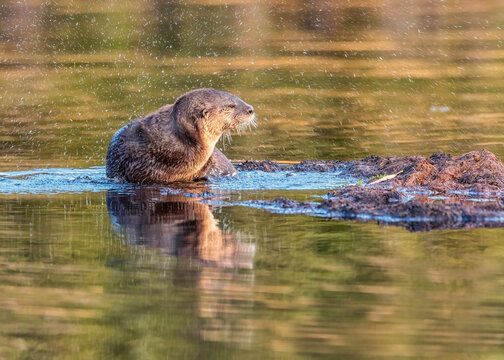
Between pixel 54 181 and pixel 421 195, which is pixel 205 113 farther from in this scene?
pixel 421 195

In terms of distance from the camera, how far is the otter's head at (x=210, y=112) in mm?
12562

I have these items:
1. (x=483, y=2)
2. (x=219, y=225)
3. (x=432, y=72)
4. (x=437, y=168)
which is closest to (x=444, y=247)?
(x=219, y=225)

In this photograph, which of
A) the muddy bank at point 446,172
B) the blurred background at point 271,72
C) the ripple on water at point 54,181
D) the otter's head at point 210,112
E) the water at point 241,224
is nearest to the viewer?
the water at point 241,224

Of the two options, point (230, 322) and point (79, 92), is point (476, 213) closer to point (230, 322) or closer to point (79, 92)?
point (230, 322)

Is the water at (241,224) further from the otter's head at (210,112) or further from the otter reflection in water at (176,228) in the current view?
the otter's head at (210,112)

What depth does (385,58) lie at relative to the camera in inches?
1006

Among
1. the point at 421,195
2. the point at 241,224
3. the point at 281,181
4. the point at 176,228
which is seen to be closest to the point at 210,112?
the point at 281,181

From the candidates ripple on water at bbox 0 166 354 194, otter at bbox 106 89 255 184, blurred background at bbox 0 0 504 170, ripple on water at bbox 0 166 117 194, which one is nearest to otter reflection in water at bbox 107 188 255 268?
ripple on water at bbox 0 166 117 194

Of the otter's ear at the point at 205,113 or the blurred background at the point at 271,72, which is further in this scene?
the blurred background at the point at 271,72

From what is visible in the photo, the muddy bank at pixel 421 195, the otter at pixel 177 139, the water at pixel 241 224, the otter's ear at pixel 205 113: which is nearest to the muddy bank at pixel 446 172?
the muddy bank at pixel 421 195

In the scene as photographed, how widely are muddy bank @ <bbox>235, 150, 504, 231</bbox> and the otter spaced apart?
1.26 meters

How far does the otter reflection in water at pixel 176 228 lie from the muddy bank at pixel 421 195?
0.93m

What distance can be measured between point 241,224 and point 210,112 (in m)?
3.54

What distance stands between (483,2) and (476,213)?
28.6 metres
